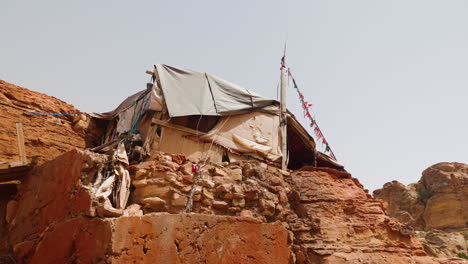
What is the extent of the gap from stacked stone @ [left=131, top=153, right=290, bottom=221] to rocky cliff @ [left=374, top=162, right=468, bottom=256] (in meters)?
21.8

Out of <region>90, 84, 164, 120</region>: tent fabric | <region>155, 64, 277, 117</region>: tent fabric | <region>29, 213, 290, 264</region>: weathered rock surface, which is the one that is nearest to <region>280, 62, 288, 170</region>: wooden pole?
<region>155, 64, 277, 117</region>: tent fabric

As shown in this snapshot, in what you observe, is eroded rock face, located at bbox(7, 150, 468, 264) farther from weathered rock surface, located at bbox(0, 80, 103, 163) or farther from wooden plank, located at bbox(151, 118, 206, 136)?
weathered rock surface, located at bbox(0, 80, 103, 163)

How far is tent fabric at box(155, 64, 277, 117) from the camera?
7852 mm

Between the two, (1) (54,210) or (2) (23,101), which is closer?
(1) (54,210)

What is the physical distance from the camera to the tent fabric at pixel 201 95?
7852 millimetres

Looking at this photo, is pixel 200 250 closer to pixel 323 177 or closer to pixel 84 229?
pixel 84 229

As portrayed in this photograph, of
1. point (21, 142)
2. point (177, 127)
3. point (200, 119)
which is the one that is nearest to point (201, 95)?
point (200, 119)

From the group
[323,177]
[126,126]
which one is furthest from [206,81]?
[323,177]

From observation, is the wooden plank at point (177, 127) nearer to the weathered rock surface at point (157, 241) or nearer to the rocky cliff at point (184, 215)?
the rocky cliff at point (184, 215)

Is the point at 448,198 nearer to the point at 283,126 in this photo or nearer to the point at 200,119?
the point at 283,126

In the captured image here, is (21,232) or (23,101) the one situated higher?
(23,101)

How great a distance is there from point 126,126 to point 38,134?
1.97 meters

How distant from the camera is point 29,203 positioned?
614 centimetres

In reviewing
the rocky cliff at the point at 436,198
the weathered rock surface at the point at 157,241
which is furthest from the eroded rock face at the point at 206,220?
the rocky cliff at the point at 436,198
